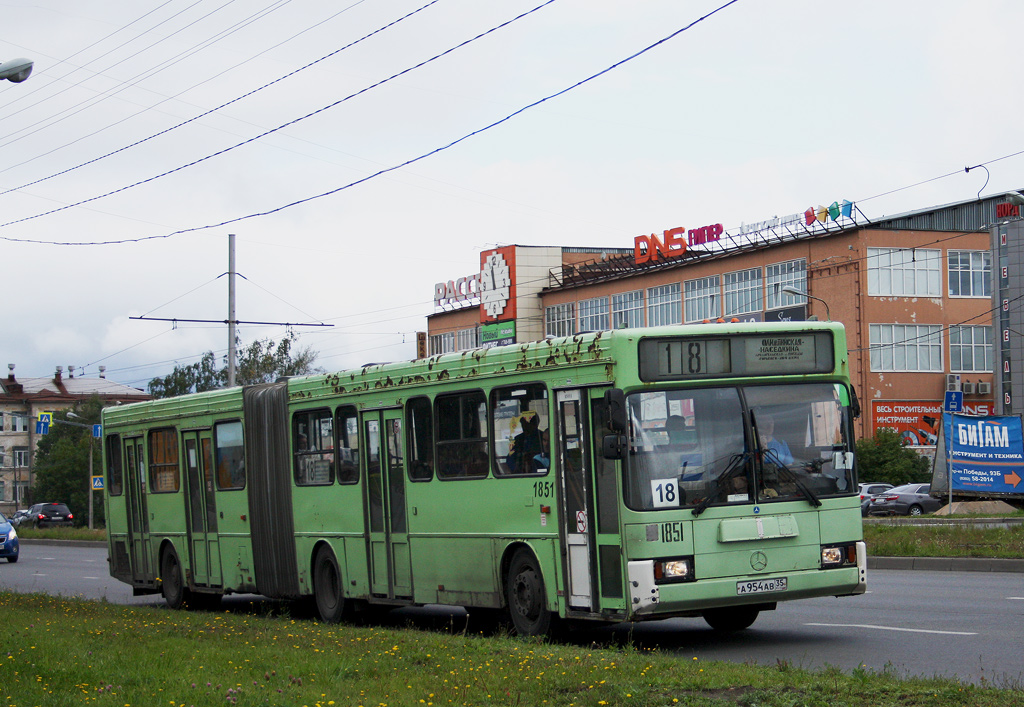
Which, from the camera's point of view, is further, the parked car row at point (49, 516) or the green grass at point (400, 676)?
the parked car row at point (49, 516)

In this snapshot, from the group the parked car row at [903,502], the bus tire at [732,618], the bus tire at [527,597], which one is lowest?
the parked car row at [903,502]

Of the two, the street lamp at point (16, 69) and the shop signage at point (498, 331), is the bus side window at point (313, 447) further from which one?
the shop signage at point (498, 331)

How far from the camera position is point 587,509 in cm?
1153

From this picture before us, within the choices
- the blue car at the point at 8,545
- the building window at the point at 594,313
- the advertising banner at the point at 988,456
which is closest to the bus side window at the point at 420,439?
the blue car at the point at 8,545

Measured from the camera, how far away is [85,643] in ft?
38.9

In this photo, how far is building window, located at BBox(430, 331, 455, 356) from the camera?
104m

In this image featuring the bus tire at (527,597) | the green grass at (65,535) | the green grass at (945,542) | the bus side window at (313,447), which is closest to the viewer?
the bus tire at (527,597)

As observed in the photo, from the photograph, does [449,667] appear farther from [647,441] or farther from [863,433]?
[863,433]

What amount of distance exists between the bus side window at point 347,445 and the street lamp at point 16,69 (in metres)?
6.04

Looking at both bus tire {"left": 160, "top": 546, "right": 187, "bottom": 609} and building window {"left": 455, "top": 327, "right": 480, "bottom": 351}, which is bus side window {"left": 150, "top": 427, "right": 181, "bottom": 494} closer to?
bus tire {"left": 160, "top": 546, "right": 187, "bottom": 609}

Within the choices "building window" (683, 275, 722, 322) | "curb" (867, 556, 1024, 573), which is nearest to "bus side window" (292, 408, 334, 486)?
"curb" (867, 556, 1024, 573)

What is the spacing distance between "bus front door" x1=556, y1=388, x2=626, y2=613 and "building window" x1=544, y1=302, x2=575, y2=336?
78.1 m

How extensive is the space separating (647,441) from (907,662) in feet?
8.60

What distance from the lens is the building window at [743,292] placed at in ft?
251
